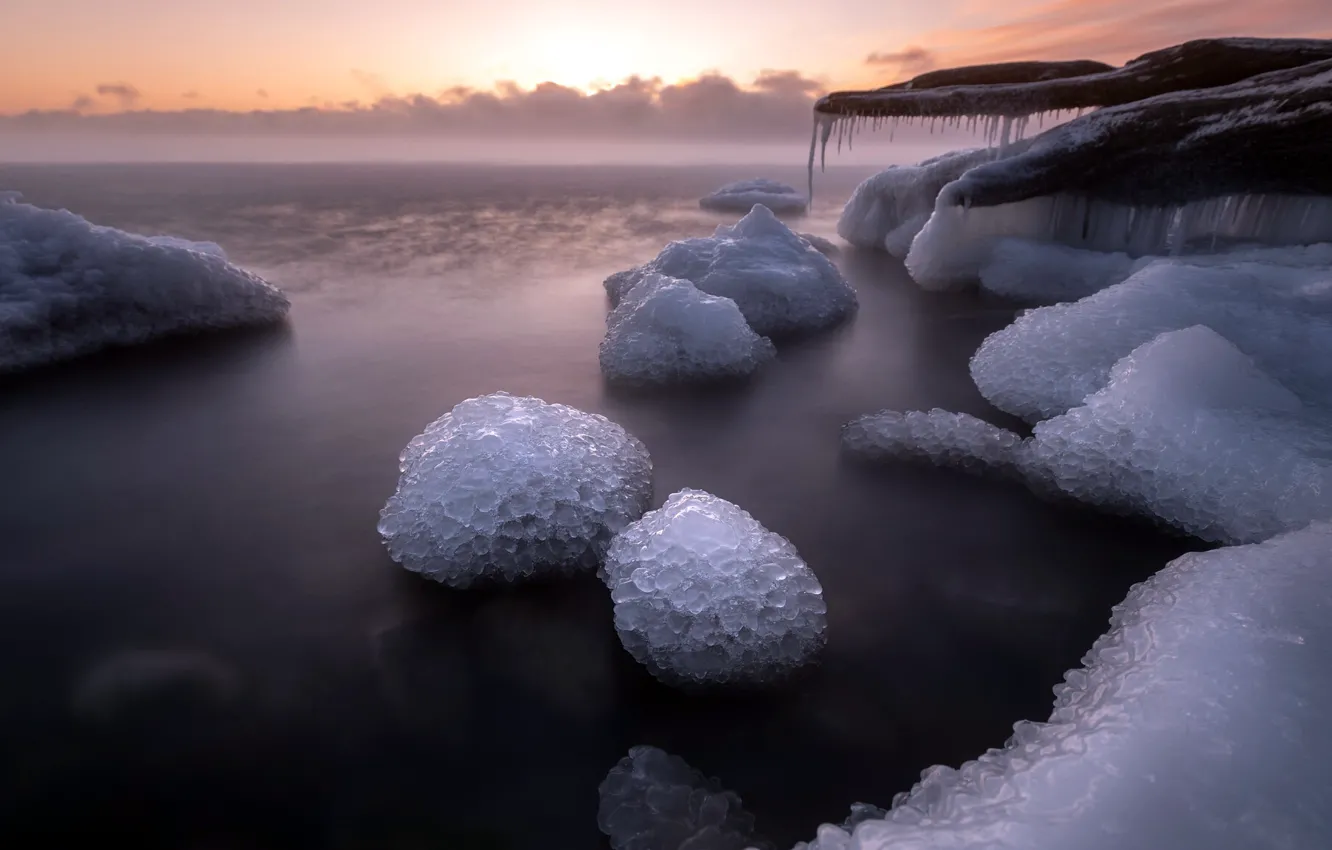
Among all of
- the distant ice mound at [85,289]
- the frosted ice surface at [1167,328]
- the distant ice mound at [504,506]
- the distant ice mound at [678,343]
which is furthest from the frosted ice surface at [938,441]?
the distant ice mound at [85,289]

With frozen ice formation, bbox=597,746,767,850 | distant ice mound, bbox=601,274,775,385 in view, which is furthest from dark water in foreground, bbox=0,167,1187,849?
distant ice mound, bbox=601,274,775,385

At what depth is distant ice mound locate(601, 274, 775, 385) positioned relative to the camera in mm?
6203

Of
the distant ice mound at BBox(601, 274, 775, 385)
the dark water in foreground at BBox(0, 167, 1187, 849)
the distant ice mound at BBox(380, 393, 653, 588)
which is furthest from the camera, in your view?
the distant ice mound at BBox(601, 274, 775, 385)

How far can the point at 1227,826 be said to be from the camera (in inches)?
69.5

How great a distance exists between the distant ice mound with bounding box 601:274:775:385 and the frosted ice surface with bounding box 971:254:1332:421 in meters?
2.27

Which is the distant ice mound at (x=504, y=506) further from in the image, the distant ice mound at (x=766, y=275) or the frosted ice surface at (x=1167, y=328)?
the distant ice mound at (x=766, y=275)

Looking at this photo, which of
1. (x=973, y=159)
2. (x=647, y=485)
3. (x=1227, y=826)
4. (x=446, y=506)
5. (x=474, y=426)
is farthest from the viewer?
(x=973, y=159)

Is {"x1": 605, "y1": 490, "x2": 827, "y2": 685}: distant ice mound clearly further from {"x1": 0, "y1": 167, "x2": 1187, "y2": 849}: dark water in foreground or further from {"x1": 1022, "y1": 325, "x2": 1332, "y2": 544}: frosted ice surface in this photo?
{"x1": 1022, "y1": 325, "x2": 1332, "y2": 544}: frosted ice surface

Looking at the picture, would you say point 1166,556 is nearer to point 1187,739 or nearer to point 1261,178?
point 1187,739

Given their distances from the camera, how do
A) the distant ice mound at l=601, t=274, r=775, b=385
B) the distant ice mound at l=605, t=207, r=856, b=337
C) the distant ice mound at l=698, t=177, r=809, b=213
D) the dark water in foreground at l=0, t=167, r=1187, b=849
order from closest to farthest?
the dark water in foreground at l=0, t=167, r=1187, b=849
the distant ice mound at l=601, t=274, r=775, b=385
the distant ice mound at l=605, t=207, r=856, b=337
the distant ice mound at l=698, t=177, r=809, b=213

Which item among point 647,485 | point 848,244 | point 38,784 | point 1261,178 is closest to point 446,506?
point 647,485

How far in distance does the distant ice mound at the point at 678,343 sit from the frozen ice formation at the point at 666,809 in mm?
4102

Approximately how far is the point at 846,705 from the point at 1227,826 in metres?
1.19

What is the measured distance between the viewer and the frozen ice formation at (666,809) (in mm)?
2145
